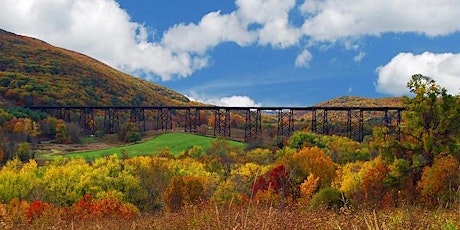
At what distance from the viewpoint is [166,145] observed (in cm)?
11156

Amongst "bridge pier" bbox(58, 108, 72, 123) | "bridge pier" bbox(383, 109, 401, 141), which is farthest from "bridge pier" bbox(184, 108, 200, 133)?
"bridge pier" bbox(383, 109, 401, 141)

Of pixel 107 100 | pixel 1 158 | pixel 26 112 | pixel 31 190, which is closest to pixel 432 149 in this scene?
pixel 31 190

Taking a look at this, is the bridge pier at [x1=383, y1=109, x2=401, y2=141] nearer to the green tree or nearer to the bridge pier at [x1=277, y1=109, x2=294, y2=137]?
the green tree

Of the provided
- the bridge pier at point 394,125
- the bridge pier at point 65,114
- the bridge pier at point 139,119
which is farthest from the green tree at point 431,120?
the bridge pier at point 65,114

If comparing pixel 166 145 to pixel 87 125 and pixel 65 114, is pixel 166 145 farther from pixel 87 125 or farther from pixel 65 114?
pixel 65 114

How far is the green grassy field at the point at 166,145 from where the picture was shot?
331ft

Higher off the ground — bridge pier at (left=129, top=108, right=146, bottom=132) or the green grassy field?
bridge pier at (left=129, top=108, right=146, bottom=132)

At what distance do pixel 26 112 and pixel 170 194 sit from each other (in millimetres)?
98514

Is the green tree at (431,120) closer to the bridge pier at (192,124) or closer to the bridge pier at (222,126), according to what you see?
the bridge pier at (222,126)

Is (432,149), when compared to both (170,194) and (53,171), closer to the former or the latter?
(170,194)

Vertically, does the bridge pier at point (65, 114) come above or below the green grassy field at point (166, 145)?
above

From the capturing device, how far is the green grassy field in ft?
331

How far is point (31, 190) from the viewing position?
59.1m

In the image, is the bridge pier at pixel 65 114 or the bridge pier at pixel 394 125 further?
the bridge pier at pixel 65 114
